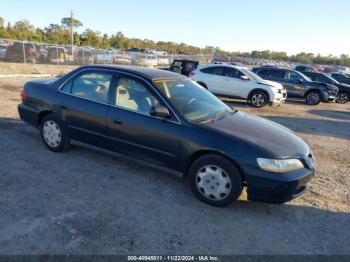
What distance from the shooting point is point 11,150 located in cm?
534

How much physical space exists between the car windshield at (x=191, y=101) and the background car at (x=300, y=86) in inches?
463

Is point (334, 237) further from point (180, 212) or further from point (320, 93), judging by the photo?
point (320, 93)

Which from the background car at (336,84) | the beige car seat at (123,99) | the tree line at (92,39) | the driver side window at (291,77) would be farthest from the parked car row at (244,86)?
the tree line at (92,39)

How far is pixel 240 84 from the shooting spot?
12961mm

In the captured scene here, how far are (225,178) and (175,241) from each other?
104cm

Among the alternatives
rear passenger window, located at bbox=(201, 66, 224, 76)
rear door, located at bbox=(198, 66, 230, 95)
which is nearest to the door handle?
rear door, located at bbox=(198, 66, 230, 95)

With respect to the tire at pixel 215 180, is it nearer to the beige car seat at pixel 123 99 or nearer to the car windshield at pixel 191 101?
the car windshield at pixel 191 101

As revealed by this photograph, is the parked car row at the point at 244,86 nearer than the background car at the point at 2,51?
Yes

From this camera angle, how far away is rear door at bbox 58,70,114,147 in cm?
471

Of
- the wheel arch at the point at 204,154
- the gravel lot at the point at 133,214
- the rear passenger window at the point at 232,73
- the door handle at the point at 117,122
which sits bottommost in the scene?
the gravel lot at the point at 133,214

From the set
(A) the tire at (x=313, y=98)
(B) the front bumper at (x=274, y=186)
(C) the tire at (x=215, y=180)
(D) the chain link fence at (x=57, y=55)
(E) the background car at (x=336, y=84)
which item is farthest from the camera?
(D) the chain link fence at (x=57, y=55)

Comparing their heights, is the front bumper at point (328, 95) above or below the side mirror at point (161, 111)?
below

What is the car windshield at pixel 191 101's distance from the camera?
14.1 ft

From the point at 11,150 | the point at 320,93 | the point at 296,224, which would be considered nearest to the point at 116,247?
the point at 296,224
